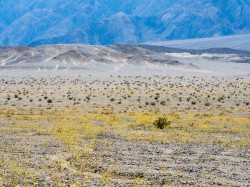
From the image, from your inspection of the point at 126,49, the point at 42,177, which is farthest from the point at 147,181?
the point at 126,49

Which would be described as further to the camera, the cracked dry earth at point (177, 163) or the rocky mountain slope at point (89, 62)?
the rocky mountain slope at point (89, 62)

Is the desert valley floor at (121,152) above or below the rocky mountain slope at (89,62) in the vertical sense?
below

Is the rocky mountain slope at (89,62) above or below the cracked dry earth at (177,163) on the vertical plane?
above

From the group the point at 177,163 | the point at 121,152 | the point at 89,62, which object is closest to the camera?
the point at 177,163

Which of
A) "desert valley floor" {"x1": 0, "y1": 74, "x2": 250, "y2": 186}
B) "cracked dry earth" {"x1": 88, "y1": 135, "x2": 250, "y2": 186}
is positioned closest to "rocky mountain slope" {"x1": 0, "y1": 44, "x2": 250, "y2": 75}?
"desert valley floor" {"x1": 0, "y1": 74, "x2": 250, "y2": 186}

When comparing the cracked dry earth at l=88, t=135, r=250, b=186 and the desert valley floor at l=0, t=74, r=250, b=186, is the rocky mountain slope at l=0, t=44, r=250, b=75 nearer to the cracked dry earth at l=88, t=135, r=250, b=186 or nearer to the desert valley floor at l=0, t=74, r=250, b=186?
the desert valley floor at l=0, t=74, r=250, b=186

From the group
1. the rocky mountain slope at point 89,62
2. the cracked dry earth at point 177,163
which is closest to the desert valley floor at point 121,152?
the cracked dry earth at point 177,163

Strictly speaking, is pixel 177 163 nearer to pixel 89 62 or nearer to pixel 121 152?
pixel 121 152

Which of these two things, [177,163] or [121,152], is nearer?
[177,163]

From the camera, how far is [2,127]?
22.8 m

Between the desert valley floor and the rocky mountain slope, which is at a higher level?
the rocky mountain slope

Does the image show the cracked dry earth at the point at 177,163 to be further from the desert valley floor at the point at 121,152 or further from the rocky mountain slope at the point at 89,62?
the rocky mountain slope at the point at 89,62

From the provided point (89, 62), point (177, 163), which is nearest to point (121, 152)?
point (177, 163)

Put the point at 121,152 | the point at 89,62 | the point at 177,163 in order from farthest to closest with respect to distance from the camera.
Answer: the point at 89,62
the point at 121,152
the point at 177,163
